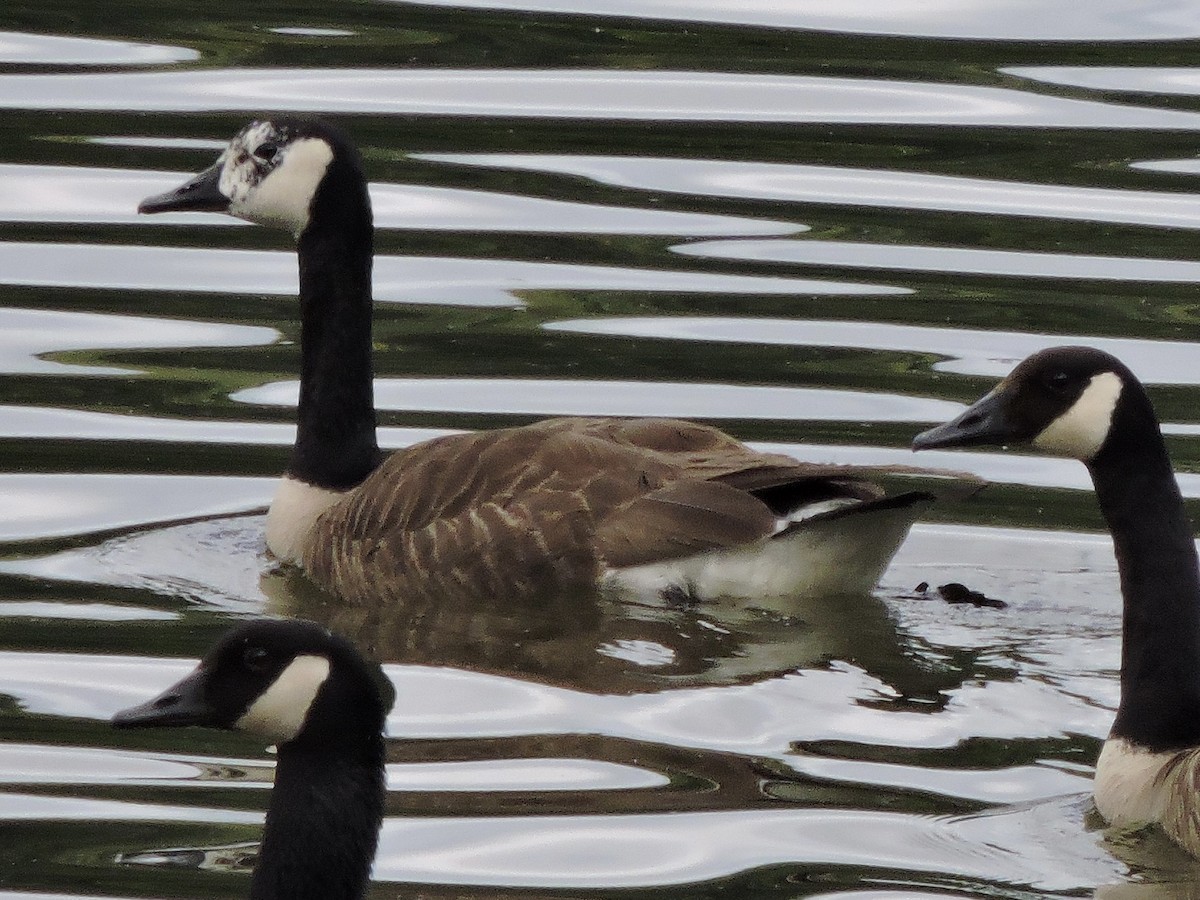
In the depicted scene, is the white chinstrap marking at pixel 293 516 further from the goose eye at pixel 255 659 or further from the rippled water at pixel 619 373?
the goose eye at pixel 255 659

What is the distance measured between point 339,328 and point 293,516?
85 centimetres

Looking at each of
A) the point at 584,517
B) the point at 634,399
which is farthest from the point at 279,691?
the point at 634,399

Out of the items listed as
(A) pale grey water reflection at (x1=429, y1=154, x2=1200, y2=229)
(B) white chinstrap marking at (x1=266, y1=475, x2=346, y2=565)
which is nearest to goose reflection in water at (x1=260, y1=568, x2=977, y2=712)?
(B) white chinstrap marking at (x1=266, y1=475, x2=346, y2=565)

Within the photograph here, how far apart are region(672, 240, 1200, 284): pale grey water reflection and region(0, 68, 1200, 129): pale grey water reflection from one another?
75.8 inches

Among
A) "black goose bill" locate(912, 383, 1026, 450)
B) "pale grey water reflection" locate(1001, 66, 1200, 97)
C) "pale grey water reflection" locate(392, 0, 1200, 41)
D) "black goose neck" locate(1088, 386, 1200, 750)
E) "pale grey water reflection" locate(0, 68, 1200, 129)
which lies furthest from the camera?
"pale grey water reflection" locate(392, 0, 1200, 41)

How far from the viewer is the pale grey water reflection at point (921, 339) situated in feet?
39.7

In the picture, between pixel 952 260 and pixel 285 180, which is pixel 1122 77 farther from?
pixel 285 180

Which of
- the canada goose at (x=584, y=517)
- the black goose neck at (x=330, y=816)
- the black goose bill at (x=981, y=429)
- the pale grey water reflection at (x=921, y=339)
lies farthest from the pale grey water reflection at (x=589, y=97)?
the black goose neck at (x=330, y=816)

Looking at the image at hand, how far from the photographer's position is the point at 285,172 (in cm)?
1062

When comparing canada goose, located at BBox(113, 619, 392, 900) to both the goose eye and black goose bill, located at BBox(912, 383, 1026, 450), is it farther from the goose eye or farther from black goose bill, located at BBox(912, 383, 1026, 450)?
black goose bill, located at BBox(912, 383, 1026, 450)

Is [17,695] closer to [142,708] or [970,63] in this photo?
[142,708]

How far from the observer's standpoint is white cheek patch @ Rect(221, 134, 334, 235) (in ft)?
34.8

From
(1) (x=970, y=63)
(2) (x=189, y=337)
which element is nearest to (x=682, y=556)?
(2) (x=189, y=337)

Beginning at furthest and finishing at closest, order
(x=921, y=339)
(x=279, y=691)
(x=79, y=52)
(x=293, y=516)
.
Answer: (x=79, y=52) → (x=921, y=339) → (x=293, y=516) → (x=279, y=691)
